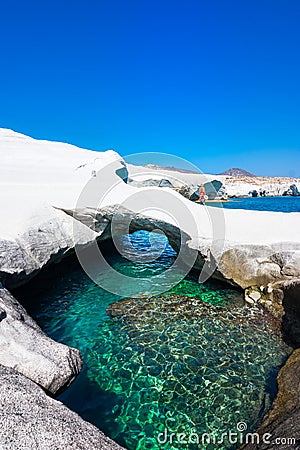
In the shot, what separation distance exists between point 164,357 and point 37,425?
3608 mm

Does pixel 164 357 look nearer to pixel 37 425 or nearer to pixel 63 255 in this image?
pixel 37 425

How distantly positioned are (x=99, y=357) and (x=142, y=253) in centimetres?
846

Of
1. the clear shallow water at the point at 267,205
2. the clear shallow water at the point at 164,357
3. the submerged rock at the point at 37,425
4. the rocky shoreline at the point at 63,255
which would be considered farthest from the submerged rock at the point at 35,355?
the clear shallow water at the point at 267,205

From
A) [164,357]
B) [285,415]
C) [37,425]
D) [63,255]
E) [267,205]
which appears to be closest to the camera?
[37,425]

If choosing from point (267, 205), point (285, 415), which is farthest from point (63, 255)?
point (267, 205)

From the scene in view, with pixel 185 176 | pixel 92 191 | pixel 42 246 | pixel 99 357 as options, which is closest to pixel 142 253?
pixel 92 191

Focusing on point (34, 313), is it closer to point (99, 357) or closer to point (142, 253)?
point (99, 357)

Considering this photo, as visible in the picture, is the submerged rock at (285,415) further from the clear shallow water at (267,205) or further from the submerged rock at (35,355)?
the clear shallow water at (267,205)

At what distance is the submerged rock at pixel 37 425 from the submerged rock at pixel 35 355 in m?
0.71

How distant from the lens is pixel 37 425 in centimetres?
298

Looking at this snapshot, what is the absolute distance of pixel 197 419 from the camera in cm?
468

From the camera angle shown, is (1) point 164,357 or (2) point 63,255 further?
(2) point 63,255

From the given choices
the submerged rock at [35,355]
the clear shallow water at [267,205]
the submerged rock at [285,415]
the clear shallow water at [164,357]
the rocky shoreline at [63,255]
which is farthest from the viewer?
the clear shallow water at [267,205]

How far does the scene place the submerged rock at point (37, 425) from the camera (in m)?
2.82
